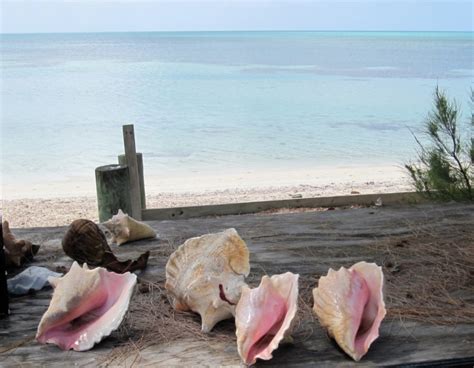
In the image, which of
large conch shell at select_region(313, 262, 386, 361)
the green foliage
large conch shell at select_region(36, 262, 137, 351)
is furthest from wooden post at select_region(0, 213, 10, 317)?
the green foliage

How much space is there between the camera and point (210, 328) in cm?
187

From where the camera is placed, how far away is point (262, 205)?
4.50 meters

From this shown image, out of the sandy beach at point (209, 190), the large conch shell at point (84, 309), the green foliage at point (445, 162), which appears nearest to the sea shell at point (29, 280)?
the large conch shell at point (84, 309)

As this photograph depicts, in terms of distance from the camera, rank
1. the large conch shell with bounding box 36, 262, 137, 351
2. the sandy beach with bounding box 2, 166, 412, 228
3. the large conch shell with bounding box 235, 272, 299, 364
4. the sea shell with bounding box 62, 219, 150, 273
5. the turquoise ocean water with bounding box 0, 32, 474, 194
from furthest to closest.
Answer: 1. the turquoise ocean water with bounding box 0, 32, 474, 194
2. the sandy beach with bounding box 2, 166, 412, 228
3. the sea shell with bounding box 62, 219, 150, 273
4. the large conch shell with bounding box 36, 262, 137, 351
5. the large conch shell with bounding box 235, 272, 299, 364

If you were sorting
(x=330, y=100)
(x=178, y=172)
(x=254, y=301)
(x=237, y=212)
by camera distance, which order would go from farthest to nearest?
(x=330, y=100) < (x=178, y=172) < (x=237, y=212) < (x=254, y=301)

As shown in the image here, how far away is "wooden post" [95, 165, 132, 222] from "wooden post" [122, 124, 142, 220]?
50 cm

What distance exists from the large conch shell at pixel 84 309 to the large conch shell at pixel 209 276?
172 mm

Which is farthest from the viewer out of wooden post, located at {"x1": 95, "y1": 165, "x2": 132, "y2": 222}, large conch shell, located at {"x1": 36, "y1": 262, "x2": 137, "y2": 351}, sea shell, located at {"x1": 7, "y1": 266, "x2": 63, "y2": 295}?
wooden post, located at {"x1": 95, "y1": 165, "x2": 132, "y2": 222}

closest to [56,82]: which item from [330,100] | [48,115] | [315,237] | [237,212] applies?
[48,115]

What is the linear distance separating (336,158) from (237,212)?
766 cm

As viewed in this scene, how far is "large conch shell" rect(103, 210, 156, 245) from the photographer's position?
9.06ft

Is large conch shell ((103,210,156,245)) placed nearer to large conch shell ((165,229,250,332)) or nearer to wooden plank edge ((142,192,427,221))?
large conch shell ((165,229,250,332))

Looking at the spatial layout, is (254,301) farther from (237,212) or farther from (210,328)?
(237,212)

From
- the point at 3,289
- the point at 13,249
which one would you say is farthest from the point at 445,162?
the point at 3,289
